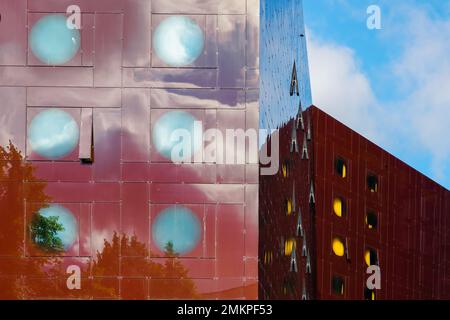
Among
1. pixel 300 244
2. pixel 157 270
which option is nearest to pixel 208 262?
pixel 157 270

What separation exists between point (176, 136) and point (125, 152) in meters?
1.71

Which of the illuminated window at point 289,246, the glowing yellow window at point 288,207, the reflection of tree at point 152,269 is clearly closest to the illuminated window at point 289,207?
the glowing yellow window at point 288,207

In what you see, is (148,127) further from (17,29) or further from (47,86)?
(17,29)

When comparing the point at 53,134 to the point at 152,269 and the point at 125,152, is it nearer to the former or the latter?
the point at 125,152

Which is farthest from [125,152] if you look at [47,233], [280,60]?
[280,60]

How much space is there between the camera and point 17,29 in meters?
30.8

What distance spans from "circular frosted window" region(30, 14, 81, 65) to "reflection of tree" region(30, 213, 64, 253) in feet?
16.7

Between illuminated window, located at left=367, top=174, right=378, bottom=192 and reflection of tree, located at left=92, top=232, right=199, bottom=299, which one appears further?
illuminated window, located at left=367, top=174, right=378, bottom=192

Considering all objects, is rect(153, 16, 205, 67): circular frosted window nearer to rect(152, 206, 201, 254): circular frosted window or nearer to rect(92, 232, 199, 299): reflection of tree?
rect(152, 206, 201, 254): circular frosted window

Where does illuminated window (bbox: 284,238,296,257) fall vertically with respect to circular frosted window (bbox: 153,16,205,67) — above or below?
below

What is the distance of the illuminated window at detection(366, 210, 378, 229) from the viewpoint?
183 ft

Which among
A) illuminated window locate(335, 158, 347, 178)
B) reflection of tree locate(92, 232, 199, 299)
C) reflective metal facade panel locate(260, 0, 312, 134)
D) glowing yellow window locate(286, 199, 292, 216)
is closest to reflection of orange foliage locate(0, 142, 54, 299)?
reflection of tree locate(92, 232, 199, 299)
